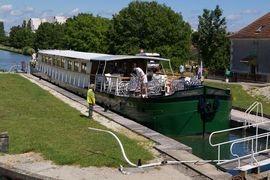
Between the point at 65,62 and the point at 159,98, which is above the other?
the point at 65,62

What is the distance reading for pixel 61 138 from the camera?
46.8ft

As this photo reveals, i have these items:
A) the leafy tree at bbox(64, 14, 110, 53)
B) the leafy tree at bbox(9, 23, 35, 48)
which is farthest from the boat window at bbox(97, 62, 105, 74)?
the leafy tree at bbox(9, 23, 35, 48)

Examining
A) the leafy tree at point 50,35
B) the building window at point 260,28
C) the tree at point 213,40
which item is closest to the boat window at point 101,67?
the building window at point 260,28

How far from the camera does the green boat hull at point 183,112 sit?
18562 mm

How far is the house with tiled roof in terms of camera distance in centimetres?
4928

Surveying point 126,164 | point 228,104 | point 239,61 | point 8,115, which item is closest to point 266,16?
point 239,61

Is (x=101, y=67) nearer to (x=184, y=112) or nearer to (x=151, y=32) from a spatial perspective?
(x=184, y=112)

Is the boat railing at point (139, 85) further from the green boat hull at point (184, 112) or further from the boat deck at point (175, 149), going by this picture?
the boat deck at point (175, 149)

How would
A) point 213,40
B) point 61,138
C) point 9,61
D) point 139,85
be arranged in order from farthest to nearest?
point 9,61 → point 213,40 → point 139,85 → point 61,138

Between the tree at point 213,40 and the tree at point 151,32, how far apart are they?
6.39 metres

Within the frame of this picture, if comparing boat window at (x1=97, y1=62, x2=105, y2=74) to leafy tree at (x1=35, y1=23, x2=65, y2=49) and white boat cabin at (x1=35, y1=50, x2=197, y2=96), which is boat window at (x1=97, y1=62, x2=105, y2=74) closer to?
white boat cabin at (x1=35, y1=50, x2=197, y2=96)

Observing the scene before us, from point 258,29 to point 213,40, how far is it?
932 cm

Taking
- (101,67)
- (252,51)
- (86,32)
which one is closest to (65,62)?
(101,67)

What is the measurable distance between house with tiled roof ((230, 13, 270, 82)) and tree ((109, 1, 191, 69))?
13.3 meters
